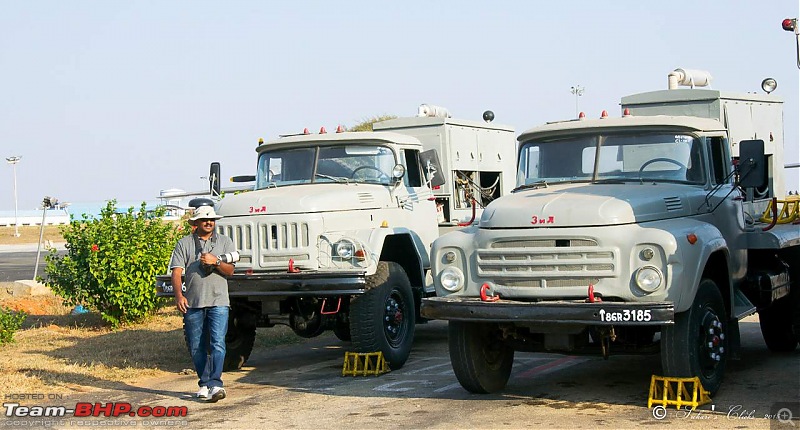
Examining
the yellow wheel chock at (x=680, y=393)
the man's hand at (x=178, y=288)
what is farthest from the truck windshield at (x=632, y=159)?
the man's hand at (x=178, y=288)

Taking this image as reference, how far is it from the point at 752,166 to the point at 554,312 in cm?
242

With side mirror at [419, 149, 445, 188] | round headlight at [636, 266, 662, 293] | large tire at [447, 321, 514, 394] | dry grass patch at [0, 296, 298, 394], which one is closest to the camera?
round headlight at [636, 266, 662, 293]

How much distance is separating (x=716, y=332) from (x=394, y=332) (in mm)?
3814

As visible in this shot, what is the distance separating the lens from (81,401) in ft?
31.8

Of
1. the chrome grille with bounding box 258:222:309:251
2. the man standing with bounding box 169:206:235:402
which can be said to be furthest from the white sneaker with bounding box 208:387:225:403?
the chrome grille with bounding box 258:222:309:251

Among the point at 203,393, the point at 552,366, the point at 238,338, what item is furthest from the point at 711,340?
the point at 238,338

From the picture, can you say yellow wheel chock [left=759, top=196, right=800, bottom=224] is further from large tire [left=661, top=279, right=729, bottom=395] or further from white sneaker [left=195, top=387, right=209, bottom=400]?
white sneaker [left=195, top=387, right=209, bottom=400]

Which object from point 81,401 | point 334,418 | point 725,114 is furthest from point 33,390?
point 725,114

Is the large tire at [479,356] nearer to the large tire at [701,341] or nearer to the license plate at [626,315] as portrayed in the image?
the license plate at [626,315]

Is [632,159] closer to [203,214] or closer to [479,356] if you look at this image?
[479,356]

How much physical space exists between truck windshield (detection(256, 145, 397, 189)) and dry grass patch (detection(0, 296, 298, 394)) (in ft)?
8.14

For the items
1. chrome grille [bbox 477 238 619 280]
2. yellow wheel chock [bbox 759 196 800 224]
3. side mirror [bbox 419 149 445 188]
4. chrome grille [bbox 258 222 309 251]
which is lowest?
chrome grille [bbox 477 238 619 280]

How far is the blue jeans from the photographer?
945 centimetres

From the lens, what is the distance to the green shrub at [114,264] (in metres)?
14.9
